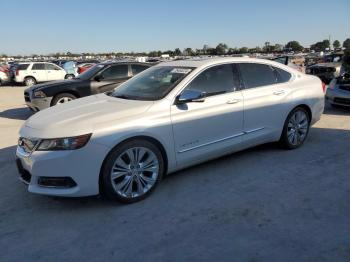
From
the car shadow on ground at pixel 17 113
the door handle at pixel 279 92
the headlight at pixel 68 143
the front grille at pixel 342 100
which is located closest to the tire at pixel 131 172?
the headlight at pixel 68 143

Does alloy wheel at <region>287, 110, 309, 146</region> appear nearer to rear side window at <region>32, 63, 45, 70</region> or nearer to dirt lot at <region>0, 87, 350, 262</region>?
dirt lot at <region>0, 87, 350, 262</region>

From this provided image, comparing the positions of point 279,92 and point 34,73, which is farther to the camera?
point 34,73

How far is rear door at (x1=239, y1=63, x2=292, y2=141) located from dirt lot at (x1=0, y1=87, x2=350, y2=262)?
0.51 metres

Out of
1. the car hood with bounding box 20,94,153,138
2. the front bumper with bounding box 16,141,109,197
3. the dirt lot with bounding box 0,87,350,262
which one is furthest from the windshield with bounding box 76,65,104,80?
the front bumper with bounding box 16,141,109,197

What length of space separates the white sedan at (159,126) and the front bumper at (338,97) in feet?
12.3

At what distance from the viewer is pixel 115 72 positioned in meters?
10.2

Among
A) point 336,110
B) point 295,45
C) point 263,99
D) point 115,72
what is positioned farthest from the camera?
point 295,45

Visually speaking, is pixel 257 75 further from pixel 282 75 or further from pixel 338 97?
pixel 338 97

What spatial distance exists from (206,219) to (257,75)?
2.59m

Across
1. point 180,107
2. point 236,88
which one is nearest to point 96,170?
point 180,107

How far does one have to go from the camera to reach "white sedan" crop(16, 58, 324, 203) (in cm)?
376

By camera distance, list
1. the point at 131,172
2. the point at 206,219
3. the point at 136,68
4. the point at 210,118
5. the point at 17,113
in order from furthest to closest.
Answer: the point at 17,113, the point at 136,68, the point at 210,118, the point at 131,172, the point at 206,219

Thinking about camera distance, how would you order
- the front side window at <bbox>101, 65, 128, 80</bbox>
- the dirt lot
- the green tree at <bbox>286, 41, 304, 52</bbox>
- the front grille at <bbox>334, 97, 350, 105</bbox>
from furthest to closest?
the green tree at <bbox>286, 41, 304, 52</bbox> → the front side window at <bbox>101, 65, 128, 80</bbox> → the front grille at <bbox>334, 97, 350, 105</bbox> → the dirt lot

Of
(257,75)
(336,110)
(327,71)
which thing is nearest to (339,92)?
(336,110)
